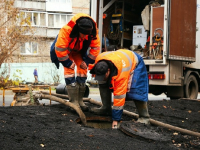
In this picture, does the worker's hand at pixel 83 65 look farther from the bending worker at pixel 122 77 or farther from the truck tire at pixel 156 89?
the truck tire at pixel 156 89

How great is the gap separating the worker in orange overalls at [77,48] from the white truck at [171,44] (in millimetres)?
3424

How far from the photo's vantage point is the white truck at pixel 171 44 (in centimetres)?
938

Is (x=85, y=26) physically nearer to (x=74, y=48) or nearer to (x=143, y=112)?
(x=74, y=48)

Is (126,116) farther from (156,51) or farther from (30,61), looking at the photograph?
(30,61)

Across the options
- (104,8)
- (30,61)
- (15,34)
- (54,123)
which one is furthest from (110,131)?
(30,61)

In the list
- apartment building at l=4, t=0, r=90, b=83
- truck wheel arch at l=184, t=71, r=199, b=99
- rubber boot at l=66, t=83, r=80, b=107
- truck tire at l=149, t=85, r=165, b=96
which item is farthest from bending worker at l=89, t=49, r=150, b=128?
apartment building at l=4, t=0, r=90, b=83

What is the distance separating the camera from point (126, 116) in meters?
6.55

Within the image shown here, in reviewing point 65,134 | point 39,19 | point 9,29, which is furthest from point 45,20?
point 65,134

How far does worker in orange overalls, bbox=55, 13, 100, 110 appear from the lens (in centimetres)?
572

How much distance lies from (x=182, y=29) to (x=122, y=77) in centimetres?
529

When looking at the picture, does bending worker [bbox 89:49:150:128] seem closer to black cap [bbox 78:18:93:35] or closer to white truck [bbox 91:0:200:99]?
black cap [bbox 78:18:93:35]

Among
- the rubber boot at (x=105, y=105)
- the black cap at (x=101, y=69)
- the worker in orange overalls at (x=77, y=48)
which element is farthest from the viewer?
the rubber boot at (x=105, y=105)

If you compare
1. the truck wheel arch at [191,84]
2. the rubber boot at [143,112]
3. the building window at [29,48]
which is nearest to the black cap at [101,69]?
the rubber boot at [143,112]

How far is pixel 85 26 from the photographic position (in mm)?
5613
